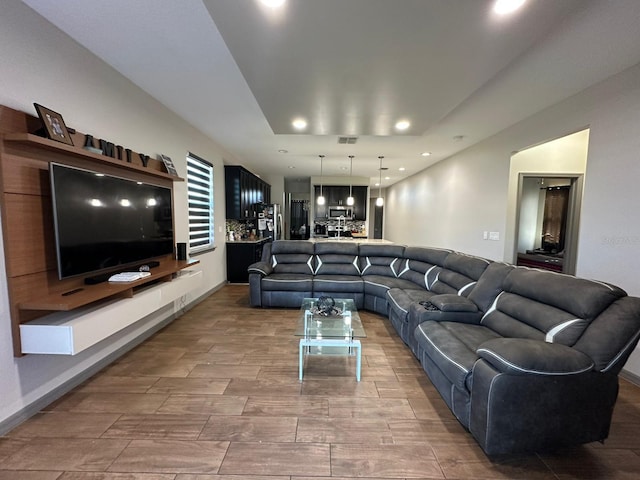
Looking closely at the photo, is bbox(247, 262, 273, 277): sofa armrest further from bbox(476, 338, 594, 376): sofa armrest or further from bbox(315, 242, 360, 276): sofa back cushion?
bbox(476, 338, 594, 376): sofa armrest

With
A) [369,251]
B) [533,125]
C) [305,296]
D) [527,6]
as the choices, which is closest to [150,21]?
[527,6]

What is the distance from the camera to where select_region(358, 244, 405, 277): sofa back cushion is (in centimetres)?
452

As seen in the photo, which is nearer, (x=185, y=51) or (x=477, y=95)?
(x=185, y=51)

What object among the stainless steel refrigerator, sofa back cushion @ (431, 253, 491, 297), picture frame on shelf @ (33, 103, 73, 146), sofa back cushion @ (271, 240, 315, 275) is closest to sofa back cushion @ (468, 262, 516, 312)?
sofa back cushion @ (431, 253, 491, 297)

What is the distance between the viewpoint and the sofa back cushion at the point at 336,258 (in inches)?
181

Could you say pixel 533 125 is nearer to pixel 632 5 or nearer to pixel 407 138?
pixel 407 138

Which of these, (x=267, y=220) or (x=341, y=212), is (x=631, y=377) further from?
(x=341, y=212)

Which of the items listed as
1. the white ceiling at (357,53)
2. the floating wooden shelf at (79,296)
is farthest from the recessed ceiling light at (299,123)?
the floating wooden shelf at (79,296)

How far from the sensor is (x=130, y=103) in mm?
2791

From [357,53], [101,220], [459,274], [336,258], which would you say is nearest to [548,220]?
[459,274]

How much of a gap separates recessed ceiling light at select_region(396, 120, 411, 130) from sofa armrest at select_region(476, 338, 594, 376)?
2.78m

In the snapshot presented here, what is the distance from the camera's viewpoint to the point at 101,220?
2227mm

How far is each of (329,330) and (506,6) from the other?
8.79 ft

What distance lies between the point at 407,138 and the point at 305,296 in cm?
306
